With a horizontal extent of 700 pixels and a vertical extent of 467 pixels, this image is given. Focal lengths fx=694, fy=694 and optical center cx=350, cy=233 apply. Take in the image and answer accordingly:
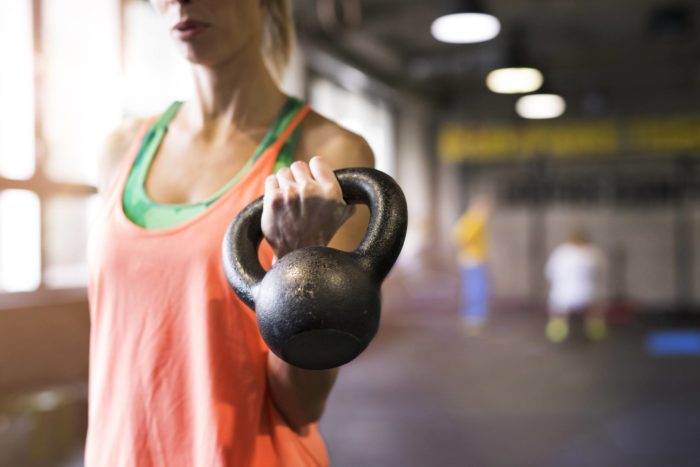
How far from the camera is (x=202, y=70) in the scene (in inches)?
33.8

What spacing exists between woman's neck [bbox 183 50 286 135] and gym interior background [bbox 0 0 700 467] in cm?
19

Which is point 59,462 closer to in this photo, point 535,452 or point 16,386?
point 16,386

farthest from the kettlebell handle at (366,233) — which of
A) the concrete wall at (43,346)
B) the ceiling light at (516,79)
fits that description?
the ceiling light at (516,79)

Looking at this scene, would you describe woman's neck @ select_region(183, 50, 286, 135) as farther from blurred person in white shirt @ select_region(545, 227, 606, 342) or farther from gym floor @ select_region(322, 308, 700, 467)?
blurred person in white shirt @ select_region(545, 227, 606, 342)

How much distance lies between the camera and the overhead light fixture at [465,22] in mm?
4632

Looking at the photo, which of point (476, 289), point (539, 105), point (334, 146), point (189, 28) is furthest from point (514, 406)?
point (539, 105)

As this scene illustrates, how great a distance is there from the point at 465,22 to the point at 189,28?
14.2 feet

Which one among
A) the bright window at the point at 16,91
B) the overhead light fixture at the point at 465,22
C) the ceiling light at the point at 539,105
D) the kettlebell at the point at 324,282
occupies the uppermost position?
the ceiling light at the point at 539,105

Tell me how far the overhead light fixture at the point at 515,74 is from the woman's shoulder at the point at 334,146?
6.14 m

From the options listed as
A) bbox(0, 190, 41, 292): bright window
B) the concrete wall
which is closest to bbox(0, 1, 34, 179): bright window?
bbox(0, 190, 41, 292): bright window

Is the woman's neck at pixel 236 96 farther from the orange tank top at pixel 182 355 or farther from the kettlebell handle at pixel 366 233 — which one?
the kettlebell handle at pixel 366 233

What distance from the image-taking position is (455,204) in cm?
1245

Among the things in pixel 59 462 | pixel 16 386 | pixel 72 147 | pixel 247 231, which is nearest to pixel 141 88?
pixel 72 147

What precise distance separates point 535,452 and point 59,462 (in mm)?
2476
